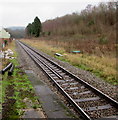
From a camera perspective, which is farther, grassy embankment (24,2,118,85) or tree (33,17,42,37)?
tree (33,17,42,37)

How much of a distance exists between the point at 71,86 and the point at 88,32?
36.5 metres

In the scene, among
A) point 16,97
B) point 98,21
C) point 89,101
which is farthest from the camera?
point 98,21

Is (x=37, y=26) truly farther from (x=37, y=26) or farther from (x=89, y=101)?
(x=89, y=101)

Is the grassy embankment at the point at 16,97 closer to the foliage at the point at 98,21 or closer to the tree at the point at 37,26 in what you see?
the foliage at the point at 98,21

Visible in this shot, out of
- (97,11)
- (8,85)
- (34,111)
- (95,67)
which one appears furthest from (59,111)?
(97,11)

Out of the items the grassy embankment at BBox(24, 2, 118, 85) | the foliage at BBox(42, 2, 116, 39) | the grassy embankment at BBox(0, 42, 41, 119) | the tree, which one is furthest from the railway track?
the tree

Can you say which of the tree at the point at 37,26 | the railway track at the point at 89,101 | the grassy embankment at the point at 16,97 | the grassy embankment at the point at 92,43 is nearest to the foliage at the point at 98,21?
the grassy embankment at the point at 92,43

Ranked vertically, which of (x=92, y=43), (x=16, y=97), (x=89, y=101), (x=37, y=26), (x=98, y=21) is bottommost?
(x=89, y=101)

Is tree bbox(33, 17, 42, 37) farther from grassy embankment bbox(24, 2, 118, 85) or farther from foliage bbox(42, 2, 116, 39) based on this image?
foliage bbox(42, 2, 116, 39)

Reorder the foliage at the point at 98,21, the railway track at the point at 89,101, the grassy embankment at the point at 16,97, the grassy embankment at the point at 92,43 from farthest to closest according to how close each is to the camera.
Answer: the foliage at the point at 98,21, the grassy embankment at the point at 92,43, the grassy embankment at the point at 16,97, the railway track at the point at 89,101

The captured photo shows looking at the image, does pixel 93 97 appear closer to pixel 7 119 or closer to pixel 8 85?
pixel 7 119

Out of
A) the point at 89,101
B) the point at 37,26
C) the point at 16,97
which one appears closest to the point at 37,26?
the point at 37,26

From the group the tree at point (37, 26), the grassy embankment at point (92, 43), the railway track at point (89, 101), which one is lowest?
the railway track at point (89, 101)

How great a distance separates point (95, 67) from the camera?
1246 centimetres
